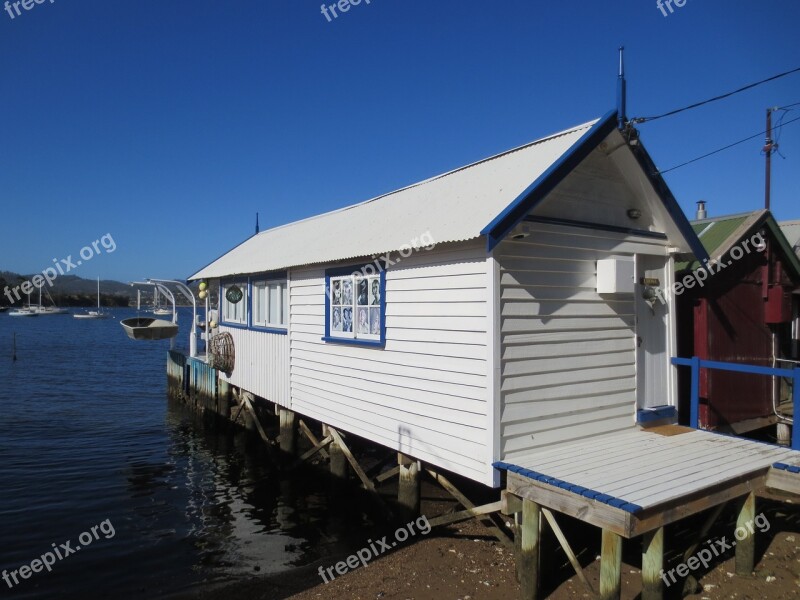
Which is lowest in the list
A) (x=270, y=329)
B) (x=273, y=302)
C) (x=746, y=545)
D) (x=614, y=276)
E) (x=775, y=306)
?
(x=746, y=545)

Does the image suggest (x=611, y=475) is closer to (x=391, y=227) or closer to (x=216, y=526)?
(x=391, y=227)

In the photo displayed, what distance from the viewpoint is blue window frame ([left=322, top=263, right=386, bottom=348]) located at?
8249 mm

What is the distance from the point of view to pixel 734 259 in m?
9.92

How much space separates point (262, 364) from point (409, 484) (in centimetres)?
567

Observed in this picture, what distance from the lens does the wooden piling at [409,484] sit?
314 inches

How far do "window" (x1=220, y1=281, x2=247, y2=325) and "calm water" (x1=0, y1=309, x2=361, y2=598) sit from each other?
331cm

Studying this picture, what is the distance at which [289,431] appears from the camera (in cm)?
1197

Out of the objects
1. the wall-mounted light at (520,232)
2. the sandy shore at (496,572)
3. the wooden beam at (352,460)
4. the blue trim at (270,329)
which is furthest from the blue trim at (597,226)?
the blue trim at (270,329)

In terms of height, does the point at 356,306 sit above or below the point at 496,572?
above

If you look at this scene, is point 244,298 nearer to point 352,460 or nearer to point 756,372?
point 352,460

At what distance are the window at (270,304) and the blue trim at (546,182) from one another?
6141 millimetres

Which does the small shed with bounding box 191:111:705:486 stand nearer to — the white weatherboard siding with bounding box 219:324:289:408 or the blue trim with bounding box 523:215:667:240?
the blue trim with bounding box 523:215:667:240

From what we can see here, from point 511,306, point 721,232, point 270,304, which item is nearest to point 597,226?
point 511,306

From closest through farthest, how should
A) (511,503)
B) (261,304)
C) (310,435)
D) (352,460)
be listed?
(511,503) → (352,460) → (310,435) → (261,304)
